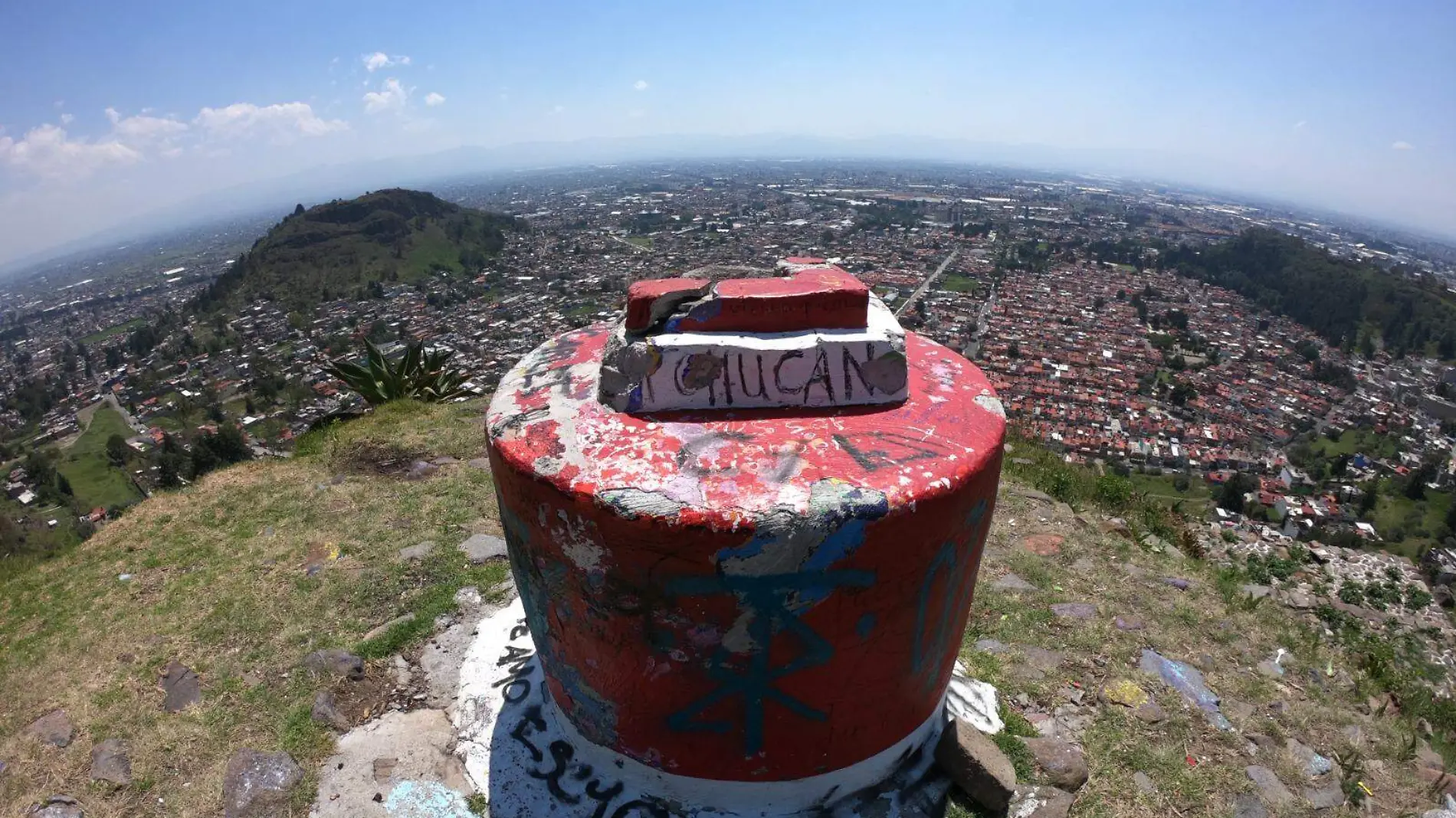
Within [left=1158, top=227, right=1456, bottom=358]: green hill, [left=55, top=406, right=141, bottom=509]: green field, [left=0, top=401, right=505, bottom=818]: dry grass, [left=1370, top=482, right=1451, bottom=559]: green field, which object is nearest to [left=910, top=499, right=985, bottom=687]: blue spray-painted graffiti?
[left=0, top=401, right=505, bottom=818]: dry grass

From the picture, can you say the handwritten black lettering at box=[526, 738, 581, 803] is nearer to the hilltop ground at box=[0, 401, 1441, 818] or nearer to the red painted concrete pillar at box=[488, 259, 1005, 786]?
the red painted concrete pillar at box=[488, 259, 1005, 786]

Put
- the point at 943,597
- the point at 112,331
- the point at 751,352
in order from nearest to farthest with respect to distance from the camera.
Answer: the point at 943,597
the point at 751,352
the point at 112,331

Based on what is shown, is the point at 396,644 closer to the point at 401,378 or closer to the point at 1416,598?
the point at 401,378

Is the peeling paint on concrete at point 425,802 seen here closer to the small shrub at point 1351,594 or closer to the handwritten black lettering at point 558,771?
the handwritten black lettering at point 558,771

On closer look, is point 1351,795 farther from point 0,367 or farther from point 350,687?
point 0,367

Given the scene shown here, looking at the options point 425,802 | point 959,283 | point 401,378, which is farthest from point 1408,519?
point 959,283

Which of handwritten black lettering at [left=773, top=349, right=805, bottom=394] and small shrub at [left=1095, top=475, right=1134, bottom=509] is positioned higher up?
handwritten black lettering at [left=773, top=349, right=805, bottom=394]

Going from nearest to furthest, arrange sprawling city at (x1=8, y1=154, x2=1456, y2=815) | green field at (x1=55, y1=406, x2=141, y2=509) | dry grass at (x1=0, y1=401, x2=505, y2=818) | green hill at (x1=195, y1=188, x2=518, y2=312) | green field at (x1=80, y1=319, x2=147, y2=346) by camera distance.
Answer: dry grass at (x1=0, y1=401, x2=505, y2=818) < sprawling city at (x1=8, y1=154, x2=1456, y2=815) < green field at (x1=55, y1=406, x2=141, y2=509) < green hill at (x1=195, y1=188, x2=518, y2=312) < green field at (x1=80, y1=319, x2=147, y2=346)

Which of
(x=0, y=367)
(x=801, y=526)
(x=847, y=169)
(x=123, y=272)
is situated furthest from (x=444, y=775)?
(x=847, y=169)
